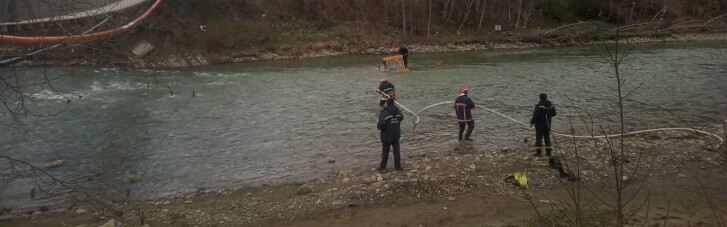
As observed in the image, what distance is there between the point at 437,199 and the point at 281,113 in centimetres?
1018

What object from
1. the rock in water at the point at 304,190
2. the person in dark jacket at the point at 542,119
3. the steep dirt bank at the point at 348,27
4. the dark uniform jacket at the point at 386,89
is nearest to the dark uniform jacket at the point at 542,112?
the person in dark jacket at the point at 542,119

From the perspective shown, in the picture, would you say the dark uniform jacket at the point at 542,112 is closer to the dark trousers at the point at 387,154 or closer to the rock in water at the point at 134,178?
the dark trousers at the point at 387,154

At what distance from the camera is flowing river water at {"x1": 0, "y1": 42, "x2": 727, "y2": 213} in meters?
12.9

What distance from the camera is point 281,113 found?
1922 cm

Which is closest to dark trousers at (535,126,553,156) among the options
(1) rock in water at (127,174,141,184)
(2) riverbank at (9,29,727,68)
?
(1) rock in water at (127,174,141,184)

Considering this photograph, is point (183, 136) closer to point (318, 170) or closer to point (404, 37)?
point (318, 170)

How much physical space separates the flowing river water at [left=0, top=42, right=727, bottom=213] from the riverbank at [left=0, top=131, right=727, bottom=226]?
98cm

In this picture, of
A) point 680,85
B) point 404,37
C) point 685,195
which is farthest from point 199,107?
point 404,37

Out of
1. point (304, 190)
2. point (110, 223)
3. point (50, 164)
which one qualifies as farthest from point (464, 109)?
point (50, 164)

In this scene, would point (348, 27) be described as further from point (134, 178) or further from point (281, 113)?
point (134, 178)

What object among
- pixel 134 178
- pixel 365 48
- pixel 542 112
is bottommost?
pixel 134 178

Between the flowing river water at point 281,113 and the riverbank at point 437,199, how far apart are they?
978 mm

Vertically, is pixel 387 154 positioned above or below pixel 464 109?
below

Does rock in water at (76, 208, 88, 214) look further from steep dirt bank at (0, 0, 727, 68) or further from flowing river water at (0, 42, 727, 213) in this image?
steep dirt bank at (0, 0, 727, 68)
